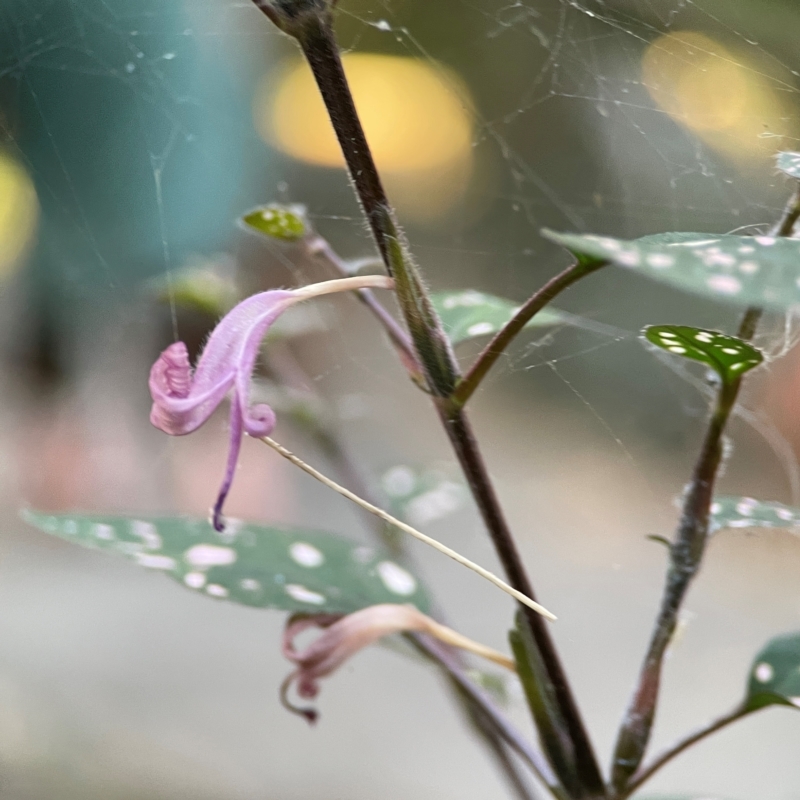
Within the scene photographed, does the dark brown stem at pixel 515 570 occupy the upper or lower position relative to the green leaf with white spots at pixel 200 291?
lower

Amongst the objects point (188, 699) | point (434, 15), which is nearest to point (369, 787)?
point (188, 699)

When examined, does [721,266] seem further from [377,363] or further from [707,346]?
[377,363]

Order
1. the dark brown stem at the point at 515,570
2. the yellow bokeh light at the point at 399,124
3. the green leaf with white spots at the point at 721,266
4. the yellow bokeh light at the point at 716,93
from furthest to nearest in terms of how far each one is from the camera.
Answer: the yellow bokeh light at the point at 399,124
the yellow bokeh light at the point at 716,93
the dark brown stem at the point at 515,570
the green leaf with white spots at the point at 721,266

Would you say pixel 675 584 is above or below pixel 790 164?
below

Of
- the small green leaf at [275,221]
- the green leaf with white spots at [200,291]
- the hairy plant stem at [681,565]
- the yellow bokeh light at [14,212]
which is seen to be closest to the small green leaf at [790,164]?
the hairy plant stem at [681,565]

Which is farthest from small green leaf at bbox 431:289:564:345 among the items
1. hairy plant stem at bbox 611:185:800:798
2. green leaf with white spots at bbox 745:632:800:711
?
green leaf with white spots at bbox 745:632:800:711

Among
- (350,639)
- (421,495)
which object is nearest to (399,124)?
(421,495)

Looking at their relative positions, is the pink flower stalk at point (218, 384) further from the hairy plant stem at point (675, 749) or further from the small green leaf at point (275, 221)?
the hairy plant stem at point (675, 749)
